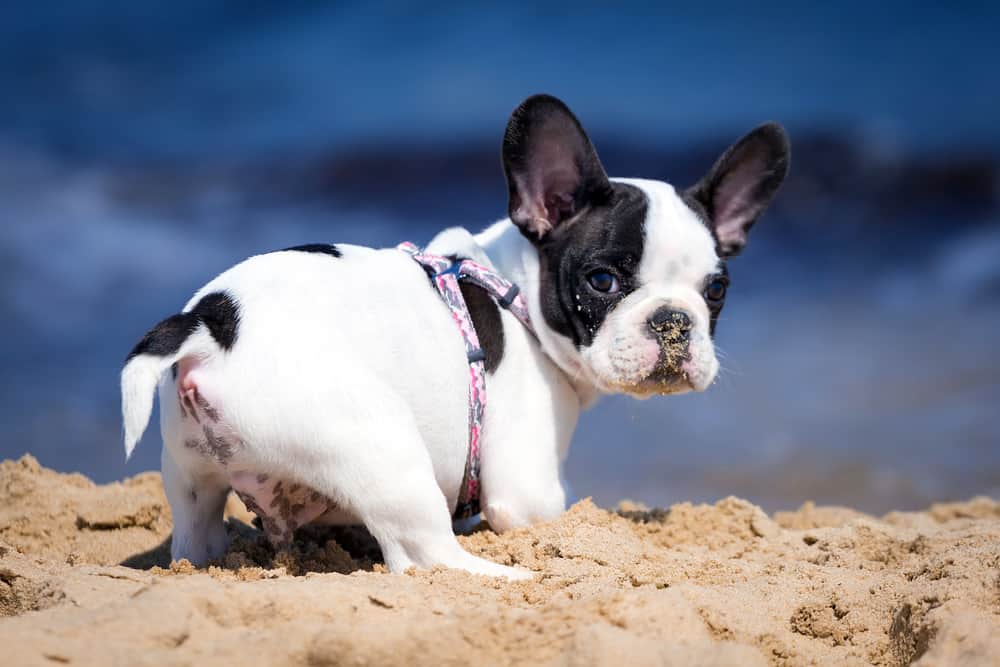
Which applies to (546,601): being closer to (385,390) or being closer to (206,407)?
(385,390)

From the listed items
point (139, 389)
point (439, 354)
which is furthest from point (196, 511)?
point (439, 354)

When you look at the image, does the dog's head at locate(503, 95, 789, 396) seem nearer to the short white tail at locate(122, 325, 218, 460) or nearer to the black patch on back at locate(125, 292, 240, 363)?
the black patch on back at locate(125, 292, 240, 363)

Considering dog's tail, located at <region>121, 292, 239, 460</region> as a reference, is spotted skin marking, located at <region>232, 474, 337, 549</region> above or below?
below

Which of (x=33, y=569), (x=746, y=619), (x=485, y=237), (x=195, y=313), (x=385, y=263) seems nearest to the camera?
(x=746, y=619)

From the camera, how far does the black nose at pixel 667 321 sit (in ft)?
15.0

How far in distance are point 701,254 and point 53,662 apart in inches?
135

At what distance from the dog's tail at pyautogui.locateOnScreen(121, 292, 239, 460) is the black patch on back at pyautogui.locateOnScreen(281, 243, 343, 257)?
1.79 feet

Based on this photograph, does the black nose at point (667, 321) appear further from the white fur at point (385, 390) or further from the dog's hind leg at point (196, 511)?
the dog's hind leg at point (196, 511)

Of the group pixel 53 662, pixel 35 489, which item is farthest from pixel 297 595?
pixel 35 489

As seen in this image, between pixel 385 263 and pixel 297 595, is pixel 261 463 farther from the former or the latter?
pixel 385 263

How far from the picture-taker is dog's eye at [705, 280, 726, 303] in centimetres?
493

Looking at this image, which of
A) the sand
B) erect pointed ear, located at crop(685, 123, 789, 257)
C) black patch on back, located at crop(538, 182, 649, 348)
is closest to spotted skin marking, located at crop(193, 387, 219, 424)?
the sand

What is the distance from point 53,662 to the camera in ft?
8.50

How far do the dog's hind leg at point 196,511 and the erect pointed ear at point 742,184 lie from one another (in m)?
2.96
